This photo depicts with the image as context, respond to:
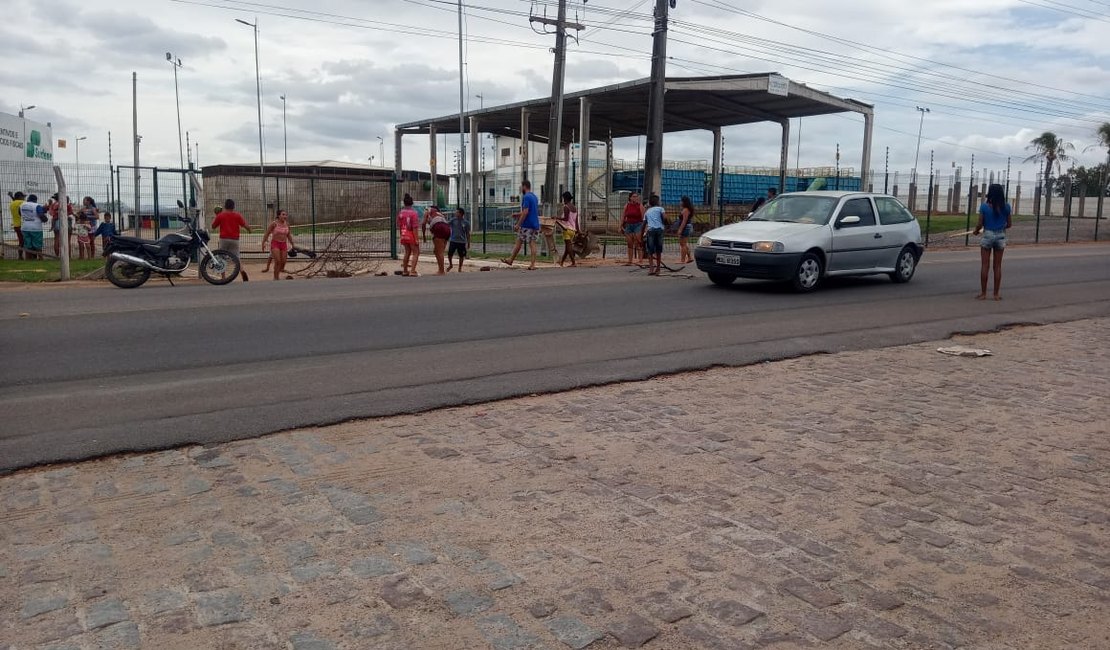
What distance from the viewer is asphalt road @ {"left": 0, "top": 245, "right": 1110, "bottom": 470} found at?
6.55 meters

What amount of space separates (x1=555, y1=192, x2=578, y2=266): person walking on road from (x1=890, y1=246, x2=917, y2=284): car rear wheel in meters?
7.67

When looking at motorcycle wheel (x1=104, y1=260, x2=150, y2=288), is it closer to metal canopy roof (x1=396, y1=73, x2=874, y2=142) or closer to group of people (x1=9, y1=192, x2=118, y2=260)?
group of people (x1=9, y1=192, x2=118, y2=260)

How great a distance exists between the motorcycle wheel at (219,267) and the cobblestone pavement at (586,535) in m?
10.6

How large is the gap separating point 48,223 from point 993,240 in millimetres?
22069

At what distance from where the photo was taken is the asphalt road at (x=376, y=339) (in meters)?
6.55

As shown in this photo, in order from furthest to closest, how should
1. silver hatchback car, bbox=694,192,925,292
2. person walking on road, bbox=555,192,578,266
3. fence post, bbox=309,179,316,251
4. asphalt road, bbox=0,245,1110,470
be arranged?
fence post, bbox=309,179,316,251 → person walking on road, bbox=555,192,578,266 → silver hatchback car, bbox=694,192,925,292 → asphalt road, bbox=0,245,1110,470

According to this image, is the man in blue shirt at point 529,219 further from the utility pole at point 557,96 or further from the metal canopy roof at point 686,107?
the metal canopy roof at point 686,107

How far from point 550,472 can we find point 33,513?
2662 mm

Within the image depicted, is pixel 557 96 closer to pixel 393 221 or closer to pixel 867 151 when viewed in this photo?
pixel 393 221

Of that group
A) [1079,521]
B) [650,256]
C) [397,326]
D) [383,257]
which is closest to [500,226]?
[383,257]

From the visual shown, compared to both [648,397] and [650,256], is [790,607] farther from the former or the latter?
[650,256]

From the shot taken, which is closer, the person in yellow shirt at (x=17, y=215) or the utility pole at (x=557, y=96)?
the person in yellow shirt at (x=17, y=215)

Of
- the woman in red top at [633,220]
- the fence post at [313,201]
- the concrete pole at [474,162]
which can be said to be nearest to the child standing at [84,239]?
the fence post at [313,201]

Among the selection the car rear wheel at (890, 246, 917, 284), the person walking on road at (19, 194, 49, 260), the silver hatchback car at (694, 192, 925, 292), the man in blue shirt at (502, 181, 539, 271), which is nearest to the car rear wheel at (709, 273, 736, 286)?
the silver hatchback car at (694, 192, 925, 292)
